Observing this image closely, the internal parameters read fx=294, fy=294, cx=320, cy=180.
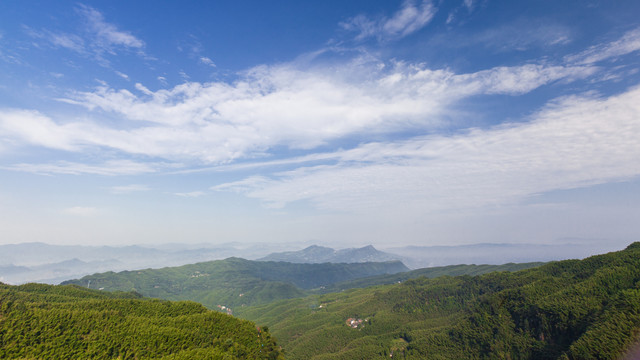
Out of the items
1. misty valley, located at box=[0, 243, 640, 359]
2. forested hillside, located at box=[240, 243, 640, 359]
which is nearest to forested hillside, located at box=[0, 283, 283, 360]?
misty valley, located at box=[0, 243, 640, 359]

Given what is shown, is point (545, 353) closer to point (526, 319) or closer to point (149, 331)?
point (526, 319)

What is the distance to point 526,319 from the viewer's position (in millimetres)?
130500

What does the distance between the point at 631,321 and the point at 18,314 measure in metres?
163

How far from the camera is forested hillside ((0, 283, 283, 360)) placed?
64188 mm

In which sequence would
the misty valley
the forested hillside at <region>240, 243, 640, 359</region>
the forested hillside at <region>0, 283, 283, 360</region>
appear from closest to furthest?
the forested hillside at <region>0, 283, 283, 360</region> → the misty valley → the forested hillside at <region>240, 243, 640, 359</region>

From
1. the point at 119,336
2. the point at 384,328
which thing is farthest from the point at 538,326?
the point at 119,336

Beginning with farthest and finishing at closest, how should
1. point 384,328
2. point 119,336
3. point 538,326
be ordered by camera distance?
point 384,328, point 538,326, point 119,336

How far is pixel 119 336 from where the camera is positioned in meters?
72.4

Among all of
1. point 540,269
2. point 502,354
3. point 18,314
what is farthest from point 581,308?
point 18,314

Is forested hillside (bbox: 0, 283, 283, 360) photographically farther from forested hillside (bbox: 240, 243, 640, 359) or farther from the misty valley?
forested hillside (bbox: 240, 243, 640, 359)

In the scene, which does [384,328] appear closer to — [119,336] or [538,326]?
[538,326]

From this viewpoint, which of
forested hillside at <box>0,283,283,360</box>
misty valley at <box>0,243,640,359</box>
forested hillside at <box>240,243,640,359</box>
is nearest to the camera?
forested hillside at <box>0,283,283,360</box>

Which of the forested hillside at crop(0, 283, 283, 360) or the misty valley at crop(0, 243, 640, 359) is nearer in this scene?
the forested hillside at crop(0, 283, 283, 360)

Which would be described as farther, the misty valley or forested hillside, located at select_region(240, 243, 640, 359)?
→ forested hillside, located at select_region(240, 243, 640, 359)
